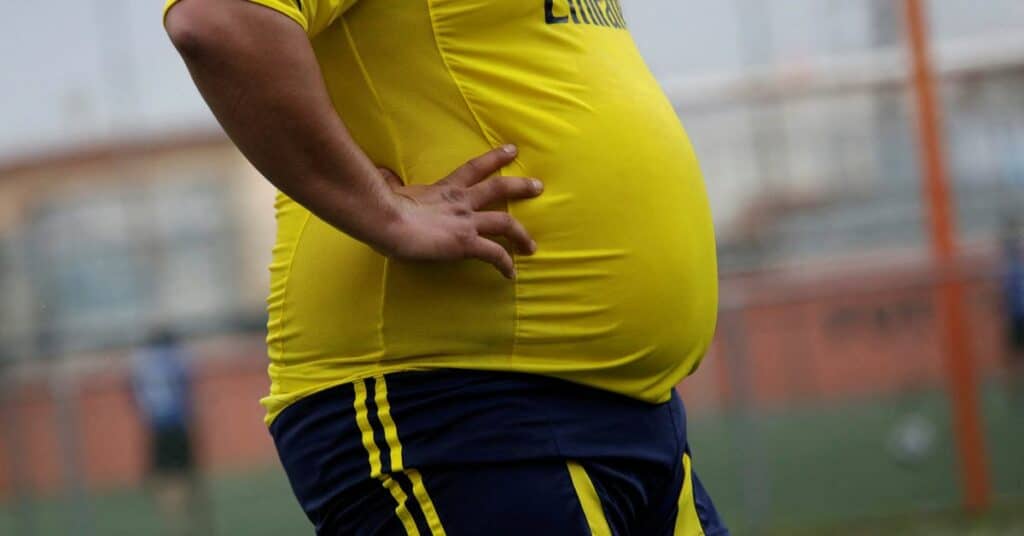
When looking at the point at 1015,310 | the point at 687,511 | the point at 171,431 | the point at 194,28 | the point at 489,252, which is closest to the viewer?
the point at 194,28

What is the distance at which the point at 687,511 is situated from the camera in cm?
203

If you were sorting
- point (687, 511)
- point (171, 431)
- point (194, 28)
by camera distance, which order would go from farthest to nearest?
1. point (171, 431)
2. point (687, 511)
3. point (194, 28)

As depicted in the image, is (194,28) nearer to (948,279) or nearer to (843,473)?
(948,279)

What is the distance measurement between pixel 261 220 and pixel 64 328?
1609mm

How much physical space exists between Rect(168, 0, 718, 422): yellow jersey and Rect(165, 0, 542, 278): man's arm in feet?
0.13

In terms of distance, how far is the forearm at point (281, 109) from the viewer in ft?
5.33

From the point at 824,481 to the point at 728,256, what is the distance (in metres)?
4.62

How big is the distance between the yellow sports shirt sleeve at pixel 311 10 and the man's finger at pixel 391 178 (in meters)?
0.18

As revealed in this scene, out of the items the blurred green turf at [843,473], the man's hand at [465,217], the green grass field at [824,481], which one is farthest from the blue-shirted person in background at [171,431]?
the man's hand at [465,217]

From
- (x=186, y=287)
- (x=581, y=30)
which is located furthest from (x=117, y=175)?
(x=581, y=30)

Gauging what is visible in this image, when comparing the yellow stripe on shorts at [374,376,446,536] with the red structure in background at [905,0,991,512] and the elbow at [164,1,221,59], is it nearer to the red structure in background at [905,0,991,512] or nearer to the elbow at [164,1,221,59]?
the elbow at [164,1,221,59]

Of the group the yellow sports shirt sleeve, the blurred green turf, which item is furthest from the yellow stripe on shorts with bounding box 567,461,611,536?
the blurred green turf

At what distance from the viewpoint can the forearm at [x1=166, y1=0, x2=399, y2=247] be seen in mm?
1626

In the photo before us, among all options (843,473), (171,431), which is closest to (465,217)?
(843,473)
